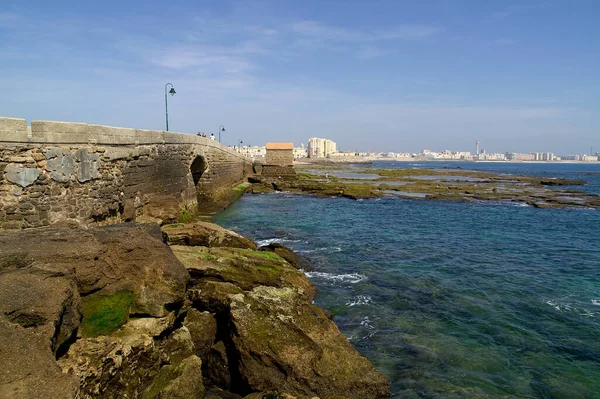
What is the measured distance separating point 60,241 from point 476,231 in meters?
22.3

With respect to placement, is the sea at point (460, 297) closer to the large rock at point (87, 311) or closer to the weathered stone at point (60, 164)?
the large rock at point (87, 311)

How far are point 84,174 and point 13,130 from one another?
218cm

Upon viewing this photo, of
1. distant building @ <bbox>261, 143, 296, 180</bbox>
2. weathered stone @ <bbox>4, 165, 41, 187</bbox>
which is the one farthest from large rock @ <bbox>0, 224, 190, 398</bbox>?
distant building @ <bbox>261, 143, 296, 180</bbox>

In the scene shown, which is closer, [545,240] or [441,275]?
[441,275]

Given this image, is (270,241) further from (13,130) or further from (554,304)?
(554,304)

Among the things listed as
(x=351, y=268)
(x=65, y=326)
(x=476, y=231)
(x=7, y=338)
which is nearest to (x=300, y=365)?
(x=65, y=326)

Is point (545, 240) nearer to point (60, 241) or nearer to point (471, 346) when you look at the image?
point (471, 346)

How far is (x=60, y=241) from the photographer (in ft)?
20.0

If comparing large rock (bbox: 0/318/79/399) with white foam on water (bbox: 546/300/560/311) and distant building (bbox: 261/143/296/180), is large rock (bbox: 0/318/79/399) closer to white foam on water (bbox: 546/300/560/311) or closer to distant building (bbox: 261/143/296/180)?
white foam on water (bbox: 546/300/560/311)

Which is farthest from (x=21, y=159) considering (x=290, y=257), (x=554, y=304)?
(x=554, y=304)

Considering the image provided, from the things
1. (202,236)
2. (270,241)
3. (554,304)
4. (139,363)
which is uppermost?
(202,236)

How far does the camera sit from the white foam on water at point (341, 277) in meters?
13.3

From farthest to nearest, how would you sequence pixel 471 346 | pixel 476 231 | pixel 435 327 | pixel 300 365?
pixel 476 231 < pixel 435 327 < pixel 471 346 < pixel 300 365

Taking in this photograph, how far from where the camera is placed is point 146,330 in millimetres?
6051
